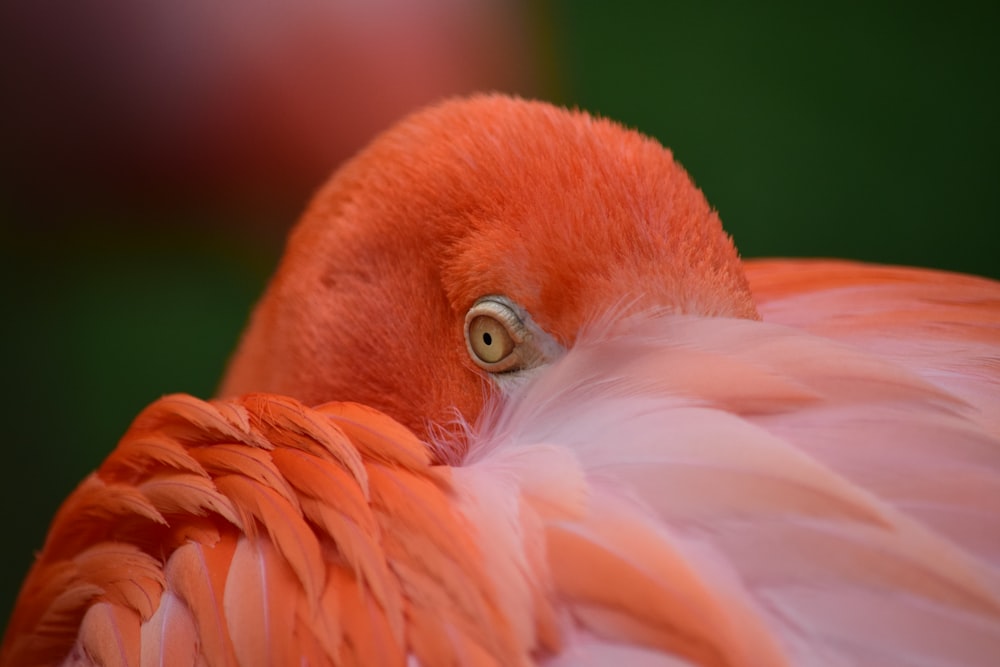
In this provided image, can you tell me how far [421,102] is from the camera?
Result: 5.51 ft

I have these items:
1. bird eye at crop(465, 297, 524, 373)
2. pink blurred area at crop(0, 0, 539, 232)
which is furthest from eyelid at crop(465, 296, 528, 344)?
pink blurred area at crop(0, 0, 539, 232)

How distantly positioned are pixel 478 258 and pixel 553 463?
0.25 meters

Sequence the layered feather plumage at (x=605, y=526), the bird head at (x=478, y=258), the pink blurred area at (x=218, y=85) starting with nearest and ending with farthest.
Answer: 1. the layered feather plumage at (x=605, y=526)
2. the bird head at (x=478, y=258)
3. the pink blurred area at (x=218, y=85)

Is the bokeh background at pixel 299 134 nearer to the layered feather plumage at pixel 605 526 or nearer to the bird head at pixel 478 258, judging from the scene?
the bird head at pixel 478 258

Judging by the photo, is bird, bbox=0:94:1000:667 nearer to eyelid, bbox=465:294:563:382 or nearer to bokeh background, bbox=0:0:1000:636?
eyelid, bbox=465:294:563:382

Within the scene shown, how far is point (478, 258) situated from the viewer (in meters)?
0.90

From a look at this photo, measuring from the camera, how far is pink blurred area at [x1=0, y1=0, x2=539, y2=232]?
1513mm

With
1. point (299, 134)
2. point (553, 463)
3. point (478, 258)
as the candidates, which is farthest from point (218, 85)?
point (553, 463)

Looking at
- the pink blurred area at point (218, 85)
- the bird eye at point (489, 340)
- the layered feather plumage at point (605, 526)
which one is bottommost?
the layered feather plumage at point (605, 526)

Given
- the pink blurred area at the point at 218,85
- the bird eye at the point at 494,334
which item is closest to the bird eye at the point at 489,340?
the bird eye at the point at 494,334

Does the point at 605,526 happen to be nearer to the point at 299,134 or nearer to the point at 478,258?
the point at 478,258

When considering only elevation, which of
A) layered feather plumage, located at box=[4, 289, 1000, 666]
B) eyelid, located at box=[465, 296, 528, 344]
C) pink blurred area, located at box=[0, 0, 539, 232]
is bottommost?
layered feather plumage, located at box=[4, 289, 1000, 666]

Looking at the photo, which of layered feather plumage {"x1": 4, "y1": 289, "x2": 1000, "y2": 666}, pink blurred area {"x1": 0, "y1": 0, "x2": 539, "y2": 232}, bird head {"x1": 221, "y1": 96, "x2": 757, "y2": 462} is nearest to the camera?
layered feather plumage {"x1": 4, "y1": 289, "x2": 1000, "y2": 666}

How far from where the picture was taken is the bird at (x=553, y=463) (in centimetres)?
62
